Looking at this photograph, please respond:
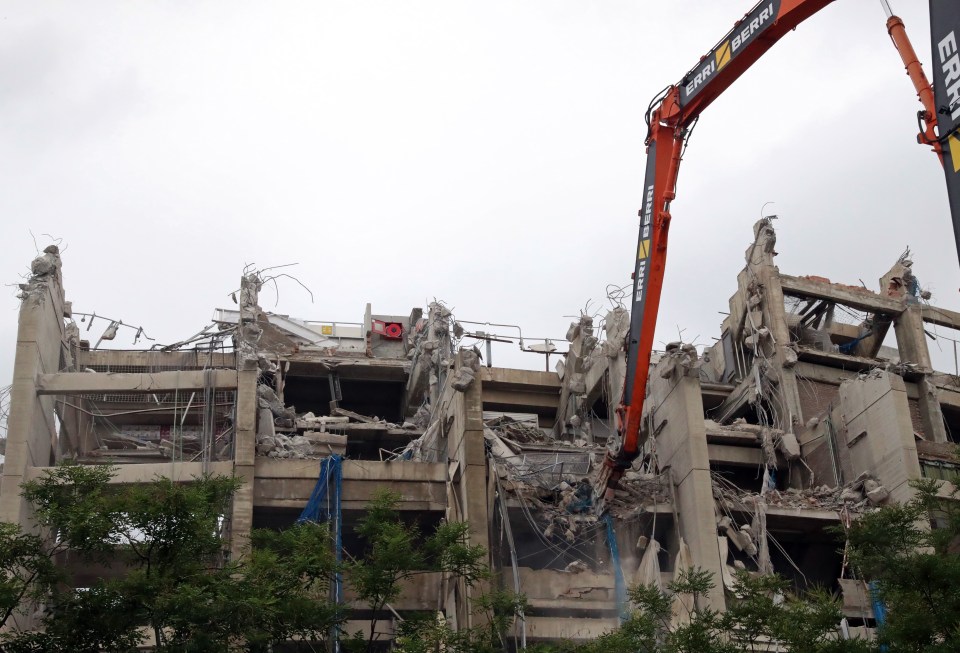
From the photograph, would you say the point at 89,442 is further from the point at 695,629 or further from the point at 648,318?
the point at 695,629

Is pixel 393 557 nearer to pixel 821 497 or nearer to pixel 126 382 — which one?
pixel 126 382

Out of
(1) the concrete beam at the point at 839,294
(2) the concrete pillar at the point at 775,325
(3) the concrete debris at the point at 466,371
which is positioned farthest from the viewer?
(1) the concrete beam at the point at 839,294

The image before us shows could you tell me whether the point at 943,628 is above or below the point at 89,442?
below

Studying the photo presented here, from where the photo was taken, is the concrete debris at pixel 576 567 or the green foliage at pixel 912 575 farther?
the concrete debris at pixel 576 567

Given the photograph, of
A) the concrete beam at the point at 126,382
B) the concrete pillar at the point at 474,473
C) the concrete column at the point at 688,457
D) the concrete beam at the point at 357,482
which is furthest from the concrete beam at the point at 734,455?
the concrete beam at the point at 126,382

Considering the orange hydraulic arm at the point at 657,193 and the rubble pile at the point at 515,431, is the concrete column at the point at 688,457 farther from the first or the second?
the rubble pile at the point at 515,431

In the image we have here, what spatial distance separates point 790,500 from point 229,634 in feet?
67.0

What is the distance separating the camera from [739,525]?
37719 millimetres

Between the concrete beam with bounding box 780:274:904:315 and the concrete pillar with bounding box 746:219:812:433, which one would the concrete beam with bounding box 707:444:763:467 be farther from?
the concrete beam with bounding box 780:274:904:315

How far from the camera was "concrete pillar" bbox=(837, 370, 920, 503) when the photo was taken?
3809 cm

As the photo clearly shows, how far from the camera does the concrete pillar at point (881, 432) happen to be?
3809 cm

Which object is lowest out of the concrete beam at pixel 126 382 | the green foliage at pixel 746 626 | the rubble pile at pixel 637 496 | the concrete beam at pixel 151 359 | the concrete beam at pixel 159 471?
the green foliage at pixel 746 626

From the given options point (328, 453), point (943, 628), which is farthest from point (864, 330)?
point (943, 628)

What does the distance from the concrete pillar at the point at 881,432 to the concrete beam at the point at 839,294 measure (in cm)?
700
